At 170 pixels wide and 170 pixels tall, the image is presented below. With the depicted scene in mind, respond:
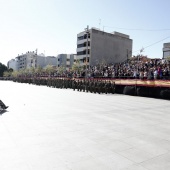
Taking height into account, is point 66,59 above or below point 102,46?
below

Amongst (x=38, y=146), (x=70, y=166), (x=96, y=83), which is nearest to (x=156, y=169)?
(x=70, y=166)

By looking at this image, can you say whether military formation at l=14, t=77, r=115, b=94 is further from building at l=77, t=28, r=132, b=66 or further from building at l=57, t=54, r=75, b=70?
building at l=57, t=54, r=75, b=70

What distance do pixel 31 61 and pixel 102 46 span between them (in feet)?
203

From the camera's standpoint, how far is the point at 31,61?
124625 mm

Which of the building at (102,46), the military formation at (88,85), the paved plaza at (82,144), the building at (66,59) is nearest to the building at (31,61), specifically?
the building at (66,59)

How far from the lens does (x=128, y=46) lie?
81000mm

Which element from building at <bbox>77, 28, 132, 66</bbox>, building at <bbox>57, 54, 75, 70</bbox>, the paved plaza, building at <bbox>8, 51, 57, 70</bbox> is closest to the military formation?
the paved plaza

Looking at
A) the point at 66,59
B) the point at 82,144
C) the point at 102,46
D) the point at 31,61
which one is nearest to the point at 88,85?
the point at 82,144

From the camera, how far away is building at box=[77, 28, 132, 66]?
235 ft

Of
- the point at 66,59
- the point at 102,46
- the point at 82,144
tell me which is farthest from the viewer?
the point at 66,59

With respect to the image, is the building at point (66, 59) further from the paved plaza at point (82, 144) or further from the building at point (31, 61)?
the paved plaza at point (82, 144)

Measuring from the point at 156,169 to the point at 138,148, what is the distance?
1.12 meters

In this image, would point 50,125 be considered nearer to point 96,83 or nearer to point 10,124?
point 10,124

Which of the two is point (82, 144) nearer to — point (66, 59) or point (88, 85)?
point (88, 85)
